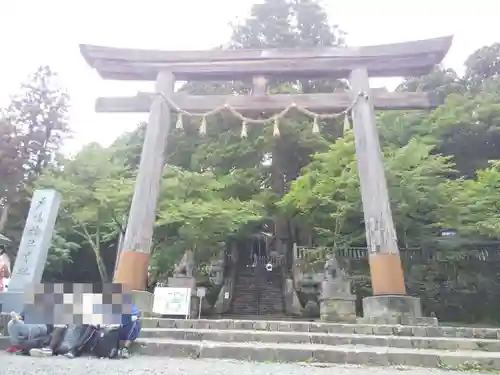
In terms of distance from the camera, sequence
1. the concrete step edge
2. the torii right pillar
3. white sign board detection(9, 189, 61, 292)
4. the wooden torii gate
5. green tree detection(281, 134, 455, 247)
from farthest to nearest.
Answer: green tree detection(281, 134, 455, 247) < the wooden torii gate < the torii right pillar < white sign board detection(9, 189, 61, 292) < the concrete step edge

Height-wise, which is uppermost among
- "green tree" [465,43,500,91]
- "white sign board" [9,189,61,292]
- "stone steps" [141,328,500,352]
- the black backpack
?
"green tree" [465,43,500,91]

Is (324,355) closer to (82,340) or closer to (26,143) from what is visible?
(82,340)

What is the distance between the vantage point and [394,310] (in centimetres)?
918

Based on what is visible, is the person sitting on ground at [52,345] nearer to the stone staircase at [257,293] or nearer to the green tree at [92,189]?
the green tree at [92,189]

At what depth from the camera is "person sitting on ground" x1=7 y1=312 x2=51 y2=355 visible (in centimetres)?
587

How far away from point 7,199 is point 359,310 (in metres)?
15.4

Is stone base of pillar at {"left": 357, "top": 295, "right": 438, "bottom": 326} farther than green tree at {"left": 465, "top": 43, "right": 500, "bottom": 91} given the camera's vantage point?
No

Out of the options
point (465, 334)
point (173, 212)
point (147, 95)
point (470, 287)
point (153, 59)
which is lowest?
point (465, 334)

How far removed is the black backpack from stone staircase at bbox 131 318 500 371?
599mm

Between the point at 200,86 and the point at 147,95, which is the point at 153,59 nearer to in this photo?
the point at 147,95

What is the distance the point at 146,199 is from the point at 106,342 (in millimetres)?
5298

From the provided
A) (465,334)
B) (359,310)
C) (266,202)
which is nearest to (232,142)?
→ (266,202)

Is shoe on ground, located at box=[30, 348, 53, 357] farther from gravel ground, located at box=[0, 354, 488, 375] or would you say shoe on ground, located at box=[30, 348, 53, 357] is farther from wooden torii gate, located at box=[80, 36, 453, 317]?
wooden torii gate, located at box=[80, 36, 453, 317]

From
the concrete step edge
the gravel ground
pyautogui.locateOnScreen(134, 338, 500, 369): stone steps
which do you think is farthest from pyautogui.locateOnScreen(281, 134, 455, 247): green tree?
the gravel ground
